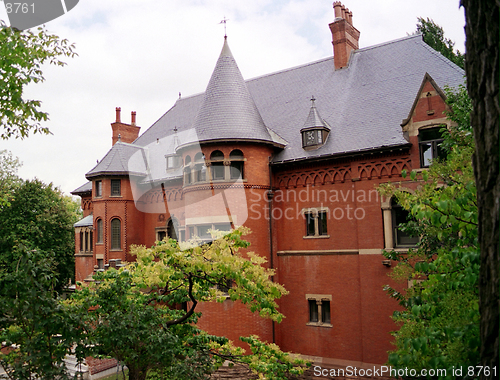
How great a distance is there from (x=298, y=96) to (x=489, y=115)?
19.6 m

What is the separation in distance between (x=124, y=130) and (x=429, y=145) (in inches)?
927

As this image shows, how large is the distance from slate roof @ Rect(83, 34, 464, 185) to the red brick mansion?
0.22ft

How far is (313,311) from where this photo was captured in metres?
18.2

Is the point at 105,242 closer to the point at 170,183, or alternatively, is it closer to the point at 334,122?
the point at 170,183

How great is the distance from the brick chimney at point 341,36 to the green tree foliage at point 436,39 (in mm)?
13179

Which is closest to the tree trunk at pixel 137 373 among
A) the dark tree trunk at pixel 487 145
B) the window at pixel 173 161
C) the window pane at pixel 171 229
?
the dark tree trunk at pixel 487 145

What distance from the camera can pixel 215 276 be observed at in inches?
335

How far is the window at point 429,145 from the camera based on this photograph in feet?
52.3

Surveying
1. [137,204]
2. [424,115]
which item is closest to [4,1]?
[424,115]

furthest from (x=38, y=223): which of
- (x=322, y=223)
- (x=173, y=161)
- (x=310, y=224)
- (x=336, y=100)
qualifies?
Answer: (x=336, y=100)

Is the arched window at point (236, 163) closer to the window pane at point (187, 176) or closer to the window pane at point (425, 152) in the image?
the window pane at point (187, 176)

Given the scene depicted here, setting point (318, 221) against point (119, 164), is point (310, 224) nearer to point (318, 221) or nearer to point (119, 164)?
point (318, 221)

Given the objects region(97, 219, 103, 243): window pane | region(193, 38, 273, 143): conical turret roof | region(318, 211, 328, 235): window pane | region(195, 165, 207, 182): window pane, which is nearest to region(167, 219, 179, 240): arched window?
region(97, 219, 103, 243): window pane

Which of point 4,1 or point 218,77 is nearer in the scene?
point 4,1
